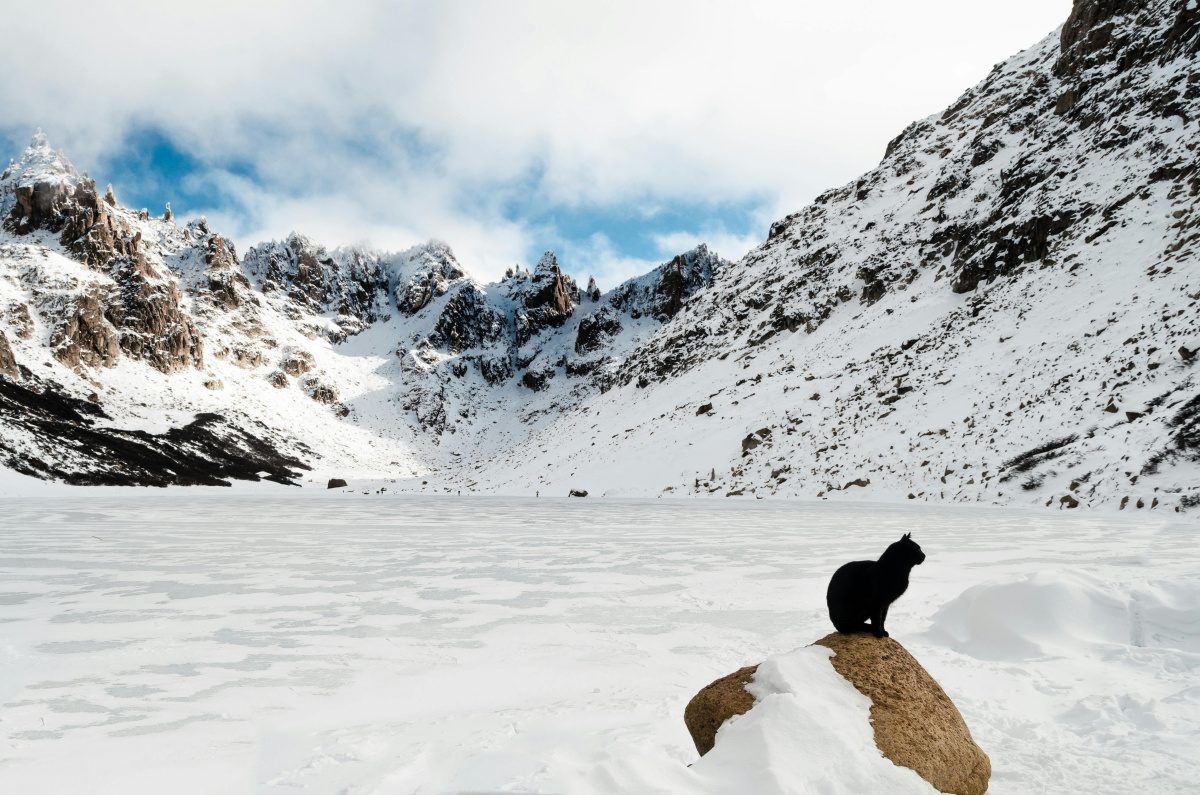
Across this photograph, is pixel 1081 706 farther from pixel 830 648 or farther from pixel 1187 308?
pixel 1187 308

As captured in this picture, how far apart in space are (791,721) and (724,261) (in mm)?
124441

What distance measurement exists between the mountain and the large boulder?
11468mm

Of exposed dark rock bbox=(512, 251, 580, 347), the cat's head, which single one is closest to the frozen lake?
the cat's head

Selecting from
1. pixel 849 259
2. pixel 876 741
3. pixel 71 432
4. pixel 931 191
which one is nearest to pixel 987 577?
pixel 876 741

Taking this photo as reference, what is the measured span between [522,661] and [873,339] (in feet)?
107

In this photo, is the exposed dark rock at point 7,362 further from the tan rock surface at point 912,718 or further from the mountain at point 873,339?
the tan rock surface at point 912,718

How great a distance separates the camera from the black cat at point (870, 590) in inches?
143

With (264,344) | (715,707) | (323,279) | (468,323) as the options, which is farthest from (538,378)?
(715,707)

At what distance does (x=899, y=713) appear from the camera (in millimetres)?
2764

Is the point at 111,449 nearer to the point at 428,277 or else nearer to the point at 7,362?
the point at 7,362

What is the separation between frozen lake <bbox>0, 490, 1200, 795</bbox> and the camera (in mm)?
2590

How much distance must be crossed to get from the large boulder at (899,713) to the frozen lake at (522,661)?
0.54 feet

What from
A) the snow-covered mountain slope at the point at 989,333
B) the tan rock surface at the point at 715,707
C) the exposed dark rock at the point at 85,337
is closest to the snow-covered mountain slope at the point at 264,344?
the exposed dark rock at the point at 85,337

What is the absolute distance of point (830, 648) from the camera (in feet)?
10.9
